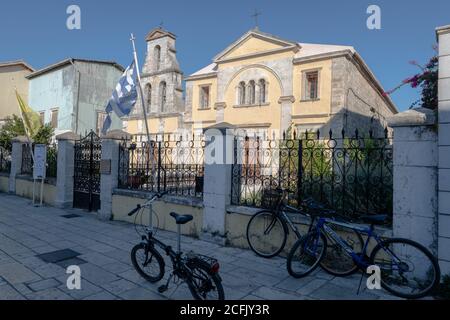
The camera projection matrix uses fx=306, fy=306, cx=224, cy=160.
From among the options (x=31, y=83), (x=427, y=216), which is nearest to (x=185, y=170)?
(x=427, y=216)

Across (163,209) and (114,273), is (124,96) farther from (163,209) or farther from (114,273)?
(114,273)

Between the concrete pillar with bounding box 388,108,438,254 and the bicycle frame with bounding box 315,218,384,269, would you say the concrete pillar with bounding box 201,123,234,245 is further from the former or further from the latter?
the concrete pillar with bounding box 388,108,438,254

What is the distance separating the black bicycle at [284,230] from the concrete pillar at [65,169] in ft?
22.9

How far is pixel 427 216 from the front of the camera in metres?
4.14

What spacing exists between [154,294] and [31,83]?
29.1 m

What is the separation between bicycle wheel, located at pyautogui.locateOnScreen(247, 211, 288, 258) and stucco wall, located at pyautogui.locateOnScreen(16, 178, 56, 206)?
7.90 meters

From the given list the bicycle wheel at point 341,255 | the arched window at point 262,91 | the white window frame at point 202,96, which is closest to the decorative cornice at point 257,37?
the white window frame at point 202,96

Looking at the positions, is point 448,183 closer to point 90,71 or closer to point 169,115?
point 169,115

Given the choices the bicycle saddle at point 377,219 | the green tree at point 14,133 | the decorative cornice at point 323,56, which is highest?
the decorative cornice at point 323,56

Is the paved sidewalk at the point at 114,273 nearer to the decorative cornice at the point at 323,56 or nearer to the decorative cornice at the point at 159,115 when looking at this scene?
the decorative cornice at the point at 323,56

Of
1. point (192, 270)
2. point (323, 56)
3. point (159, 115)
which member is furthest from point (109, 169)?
point (159, 115)

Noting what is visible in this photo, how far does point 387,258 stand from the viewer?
4.25 metres

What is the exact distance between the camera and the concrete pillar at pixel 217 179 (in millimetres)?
6074

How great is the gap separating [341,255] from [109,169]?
6.26 meters
